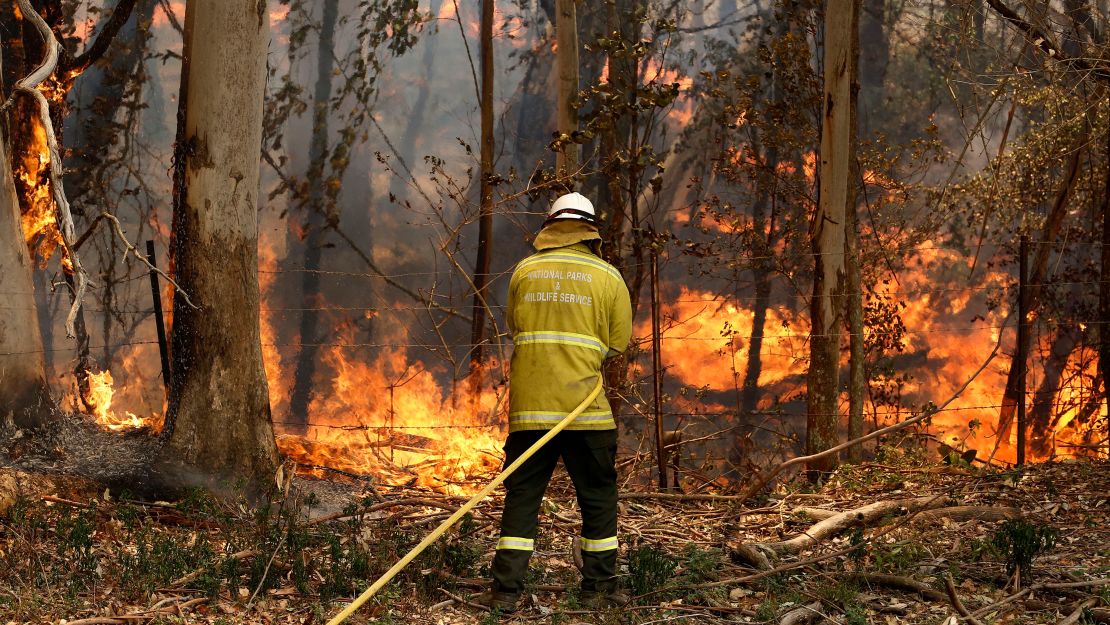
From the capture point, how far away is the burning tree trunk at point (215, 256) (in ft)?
22.1

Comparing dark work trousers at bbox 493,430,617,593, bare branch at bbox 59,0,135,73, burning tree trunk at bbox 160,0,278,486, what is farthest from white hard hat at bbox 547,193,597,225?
bare branch at bbox 59,0,135,73

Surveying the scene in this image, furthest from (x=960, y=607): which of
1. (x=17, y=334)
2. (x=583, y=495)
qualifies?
(x=17, y=334)

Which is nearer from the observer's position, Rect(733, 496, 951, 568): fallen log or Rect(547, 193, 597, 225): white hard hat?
Rect(547, 193, 597, 225): white hard hat

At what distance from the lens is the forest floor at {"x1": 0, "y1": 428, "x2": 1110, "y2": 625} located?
15.6 ft

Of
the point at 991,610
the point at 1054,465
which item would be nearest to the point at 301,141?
the point at 1054,465

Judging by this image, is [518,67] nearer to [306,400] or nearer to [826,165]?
[306,400]

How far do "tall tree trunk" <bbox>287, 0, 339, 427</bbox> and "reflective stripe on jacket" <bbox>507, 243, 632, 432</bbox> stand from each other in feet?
50.4

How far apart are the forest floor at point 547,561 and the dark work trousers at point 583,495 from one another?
185mm

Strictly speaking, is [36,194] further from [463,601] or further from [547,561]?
[463,601]

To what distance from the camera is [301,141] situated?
21375 millimetres

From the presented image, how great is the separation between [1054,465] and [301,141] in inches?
657

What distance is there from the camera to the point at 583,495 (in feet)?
16.8

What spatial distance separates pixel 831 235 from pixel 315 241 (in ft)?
45.9

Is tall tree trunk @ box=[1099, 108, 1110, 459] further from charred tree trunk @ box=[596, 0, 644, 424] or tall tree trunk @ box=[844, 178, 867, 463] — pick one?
charred tree trunk @ box=[596, 0, 644, 424]
